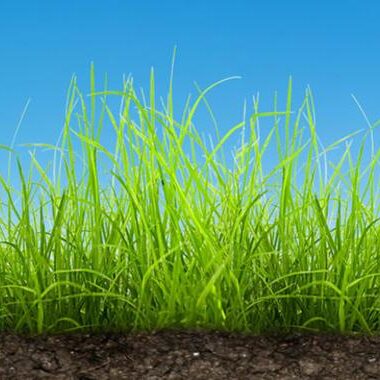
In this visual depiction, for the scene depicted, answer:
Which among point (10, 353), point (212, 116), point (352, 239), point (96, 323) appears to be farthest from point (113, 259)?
point (352, 239)

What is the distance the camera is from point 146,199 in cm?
273

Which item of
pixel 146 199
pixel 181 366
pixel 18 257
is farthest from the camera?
pixel 18 257

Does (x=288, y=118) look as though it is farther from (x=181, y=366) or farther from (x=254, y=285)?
(x=181, y=366)

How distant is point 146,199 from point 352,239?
2.46ft

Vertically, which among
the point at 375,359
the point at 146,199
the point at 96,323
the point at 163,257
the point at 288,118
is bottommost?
the point at 375,359

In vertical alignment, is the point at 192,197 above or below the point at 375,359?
above

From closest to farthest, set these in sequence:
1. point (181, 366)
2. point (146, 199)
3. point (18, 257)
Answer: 1. point (181, 366)
2. point (146, 199)
3. point (18, 257)

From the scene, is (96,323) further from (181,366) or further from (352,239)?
(352,239)

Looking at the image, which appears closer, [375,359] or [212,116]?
[375,359]

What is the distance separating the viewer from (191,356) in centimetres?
257

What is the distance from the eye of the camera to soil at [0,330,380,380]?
253 centimetres

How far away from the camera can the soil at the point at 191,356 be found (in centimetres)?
253

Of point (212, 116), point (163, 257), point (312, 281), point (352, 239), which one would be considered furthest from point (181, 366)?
point (212, 116)

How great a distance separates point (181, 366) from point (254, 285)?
42 cm
